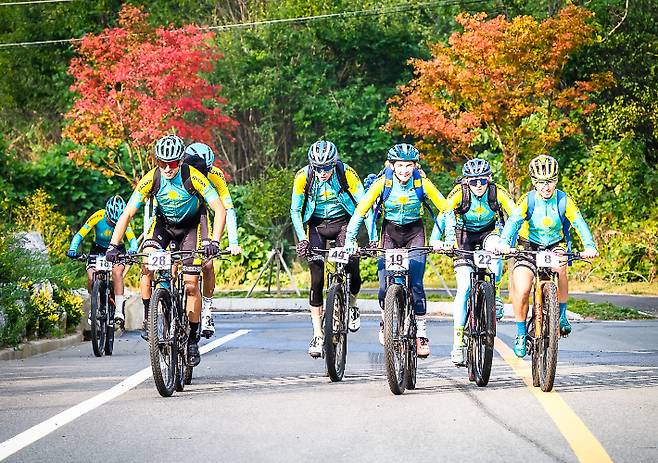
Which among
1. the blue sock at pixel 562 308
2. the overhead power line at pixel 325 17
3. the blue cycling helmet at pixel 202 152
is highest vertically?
the overhead power line at pixel 325 17

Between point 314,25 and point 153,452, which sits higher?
point 314,25

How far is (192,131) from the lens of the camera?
33.6 m

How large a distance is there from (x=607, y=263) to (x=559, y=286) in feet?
72.2

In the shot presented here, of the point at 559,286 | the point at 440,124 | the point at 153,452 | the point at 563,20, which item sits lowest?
the point at 153,452

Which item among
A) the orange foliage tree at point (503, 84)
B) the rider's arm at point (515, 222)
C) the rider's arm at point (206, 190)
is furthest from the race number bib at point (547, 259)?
the orange foliage tree at point (503, 84)

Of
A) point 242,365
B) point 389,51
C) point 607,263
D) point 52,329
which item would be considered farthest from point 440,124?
point 242,365

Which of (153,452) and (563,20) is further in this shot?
(563,20)

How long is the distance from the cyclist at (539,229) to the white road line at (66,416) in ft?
10.9

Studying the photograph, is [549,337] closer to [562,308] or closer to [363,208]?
[562,308]

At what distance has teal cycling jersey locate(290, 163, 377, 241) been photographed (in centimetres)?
1427

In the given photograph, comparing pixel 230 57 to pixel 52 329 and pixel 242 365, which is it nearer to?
pixel 52 329

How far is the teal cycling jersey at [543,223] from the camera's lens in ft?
42.1

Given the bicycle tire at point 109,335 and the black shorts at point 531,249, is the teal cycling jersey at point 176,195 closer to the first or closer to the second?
the black shorts at point 531,249

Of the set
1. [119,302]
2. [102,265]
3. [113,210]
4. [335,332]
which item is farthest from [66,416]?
[113,210]
